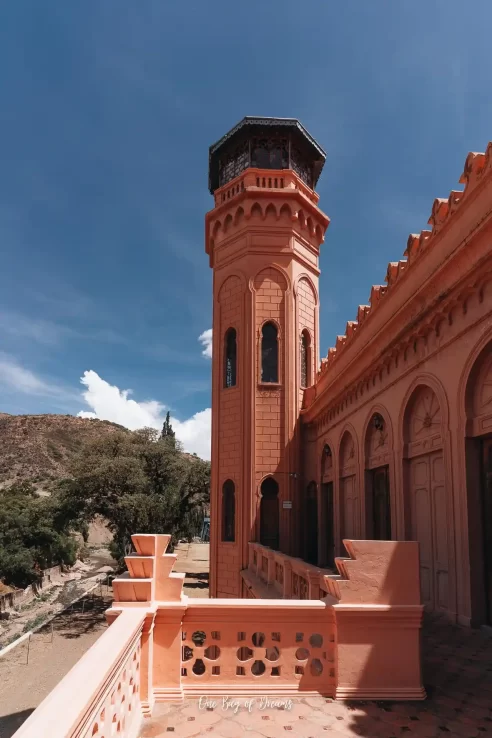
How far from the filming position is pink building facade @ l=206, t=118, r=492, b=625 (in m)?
7.47

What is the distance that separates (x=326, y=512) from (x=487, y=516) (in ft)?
28.1

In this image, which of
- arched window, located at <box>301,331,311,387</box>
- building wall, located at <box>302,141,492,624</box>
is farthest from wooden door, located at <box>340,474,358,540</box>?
arched window, located at <box>301,331,311,387</box>

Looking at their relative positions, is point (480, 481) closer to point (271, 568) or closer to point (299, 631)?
point (299, 631)

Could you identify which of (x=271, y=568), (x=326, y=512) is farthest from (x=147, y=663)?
(x=326, y=512)

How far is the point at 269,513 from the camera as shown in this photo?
16.4 m

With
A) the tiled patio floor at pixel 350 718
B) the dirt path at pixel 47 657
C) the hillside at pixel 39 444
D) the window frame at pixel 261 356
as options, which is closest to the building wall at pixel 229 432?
the window frame at pixel 261 356

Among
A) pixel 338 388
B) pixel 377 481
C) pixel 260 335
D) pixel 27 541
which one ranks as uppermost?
pixel 260 335

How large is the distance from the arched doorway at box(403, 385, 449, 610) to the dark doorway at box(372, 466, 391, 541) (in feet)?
3.99

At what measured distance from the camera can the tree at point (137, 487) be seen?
2577 centimetres

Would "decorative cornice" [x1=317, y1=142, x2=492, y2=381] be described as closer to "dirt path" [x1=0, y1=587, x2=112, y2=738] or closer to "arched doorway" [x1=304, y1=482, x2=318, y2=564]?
"arched doorway" [x1=304, y1=482, x2=318, y2=564]

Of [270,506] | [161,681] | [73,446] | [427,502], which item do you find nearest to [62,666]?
[270,506]

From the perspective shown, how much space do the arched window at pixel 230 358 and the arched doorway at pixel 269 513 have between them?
3345mm

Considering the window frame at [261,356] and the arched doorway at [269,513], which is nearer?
the arched doorway at [269,513]

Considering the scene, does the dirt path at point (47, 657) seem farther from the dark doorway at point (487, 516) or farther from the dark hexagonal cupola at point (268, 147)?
the dark hexagonal cupola at point (268, 147)
